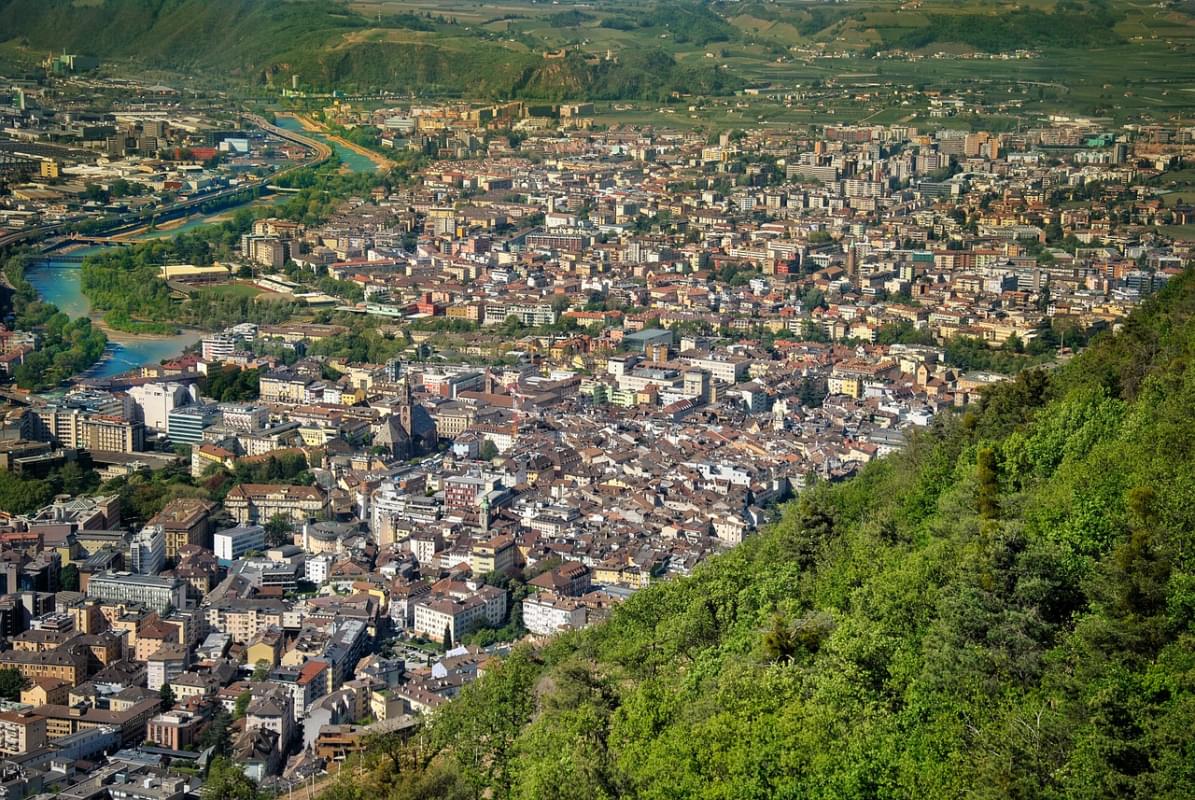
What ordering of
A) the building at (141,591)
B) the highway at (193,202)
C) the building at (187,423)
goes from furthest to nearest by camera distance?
the highway at (193,202) < the building at (187,423) < the building at (141,591)

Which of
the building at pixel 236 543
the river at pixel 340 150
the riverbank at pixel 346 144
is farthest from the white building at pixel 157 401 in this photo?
the riverbank at pixel 346 144

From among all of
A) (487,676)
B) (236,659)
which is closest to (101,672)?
(236,659)

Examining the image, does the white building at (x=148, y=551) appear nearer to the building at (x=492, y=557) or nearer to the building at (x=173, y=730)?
the building at (x=492, y=557)

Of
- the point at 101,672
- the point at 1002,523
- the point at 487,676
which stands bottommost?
the point at 101,672

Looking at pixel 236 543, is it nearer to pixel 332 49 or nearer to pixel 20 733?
pixel 20 733

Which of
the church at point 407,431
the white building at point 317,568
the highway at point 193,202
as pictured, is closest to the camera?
the white building at point 317,568

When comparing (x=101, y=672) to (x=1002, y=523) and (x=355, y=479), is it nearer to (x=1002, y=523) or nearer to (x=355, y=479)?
(x=355, y=479)

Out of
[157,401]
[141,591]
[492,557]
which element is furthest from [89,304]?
[492,557]
